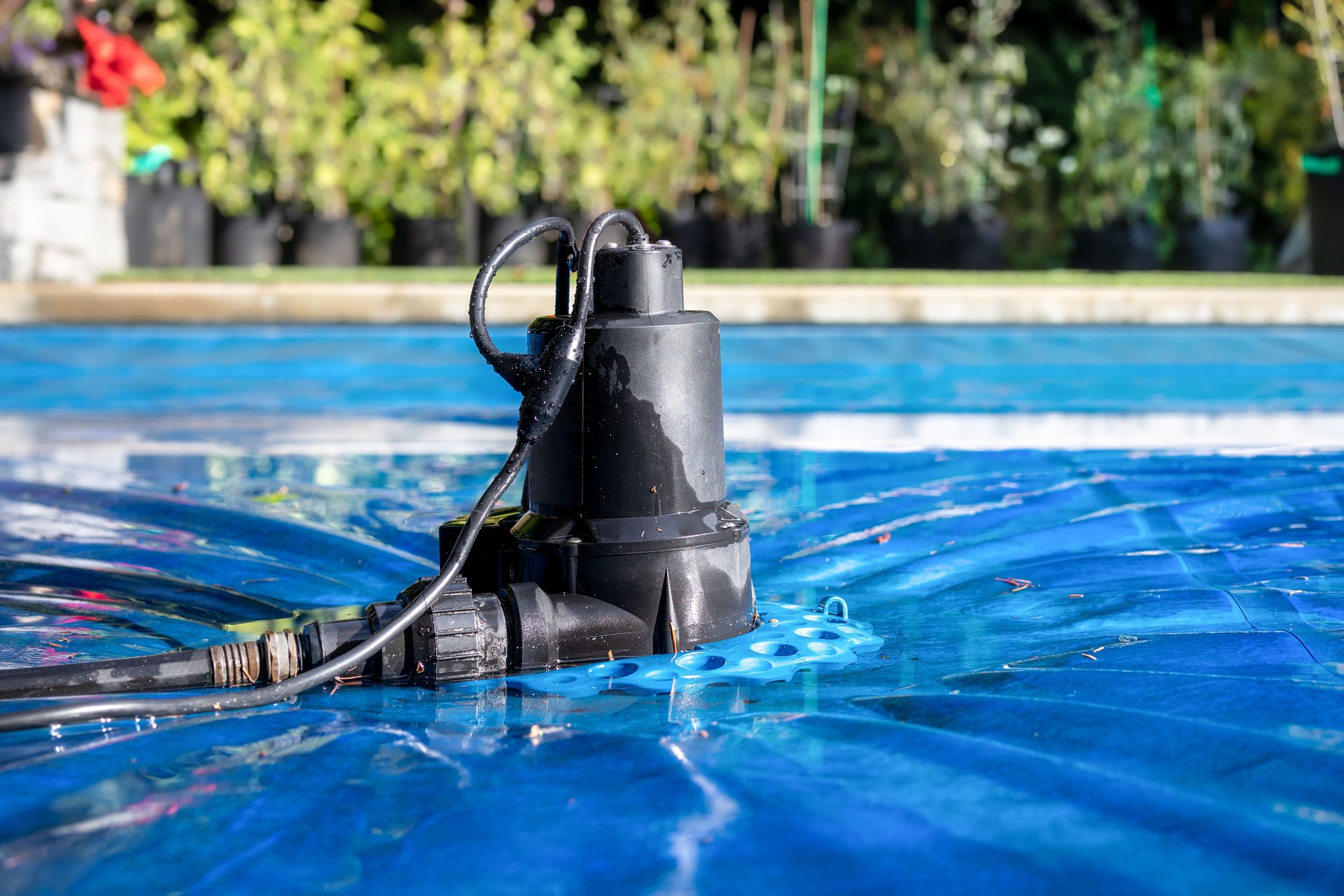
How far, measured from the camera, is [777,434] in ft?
12.1

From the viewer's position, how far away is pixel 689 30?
9.12 metres

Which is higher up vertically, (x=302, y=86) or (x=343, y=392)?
(x=302, y=86)

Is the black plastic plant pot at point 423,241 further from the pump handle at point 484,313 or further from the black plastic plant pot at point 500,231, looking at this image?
the pump handle at point 484,313

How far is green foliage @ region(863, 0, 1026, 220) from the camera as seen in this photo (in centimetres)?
878

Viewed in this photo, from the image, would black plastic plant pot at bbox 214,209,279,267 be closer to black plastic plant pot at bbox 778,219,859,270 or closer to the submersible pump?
black plastic plant pot at bbox 778,219,859,270

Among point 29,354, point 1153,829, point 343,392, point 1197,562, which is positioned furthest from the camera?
point 29,354

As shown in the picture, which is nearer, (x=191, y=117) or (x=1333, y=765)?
(x=1333, y=765)

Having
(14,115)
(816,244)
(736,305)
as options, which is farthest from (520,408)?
(816,244)

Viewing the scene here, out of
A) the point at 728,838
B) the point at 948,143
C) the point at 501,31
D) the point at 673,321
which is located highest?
the point at 501,31

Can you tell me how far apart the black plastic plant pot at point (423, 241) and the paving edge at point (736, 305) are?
2773 millimetres

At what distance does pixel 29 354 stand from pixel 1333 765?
5.61 meters

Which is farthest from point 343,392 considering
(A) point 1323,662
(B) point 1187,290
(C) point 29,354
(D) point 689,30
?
(D) point 689,30

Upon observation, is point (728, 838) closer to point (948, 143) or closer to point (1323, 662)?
point (1323, 662)

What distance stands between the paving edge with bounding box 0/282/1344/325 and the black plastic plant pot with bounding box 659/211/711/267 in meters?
2.74
